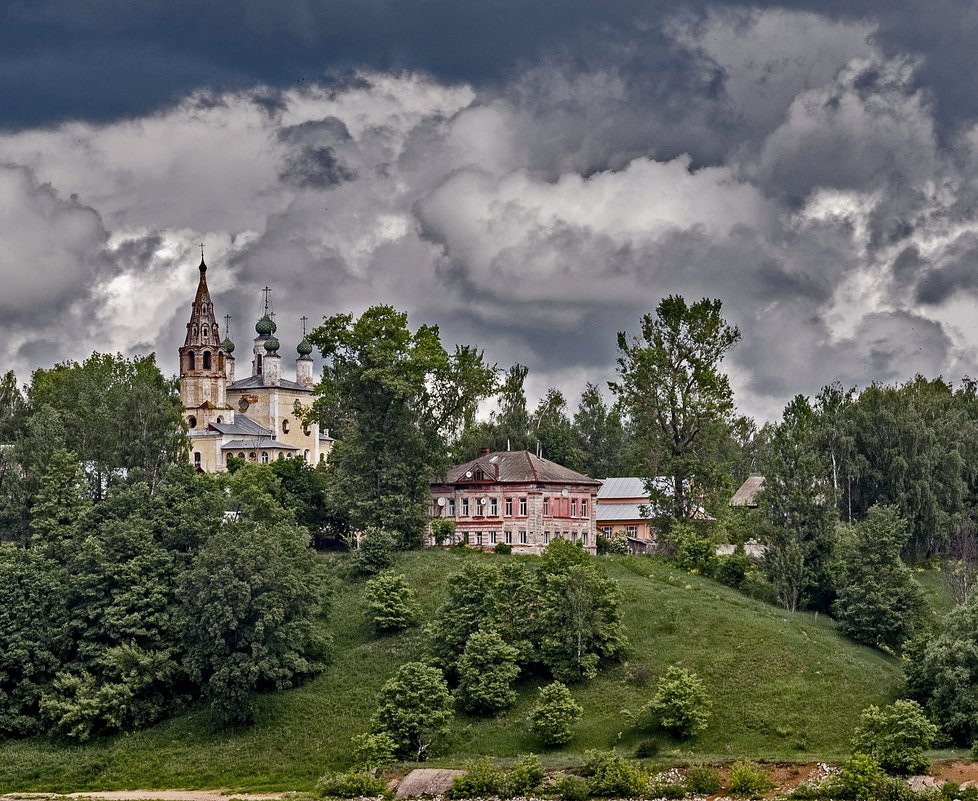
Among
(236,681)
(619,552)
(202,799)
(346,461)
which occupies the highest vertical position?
(346,461)

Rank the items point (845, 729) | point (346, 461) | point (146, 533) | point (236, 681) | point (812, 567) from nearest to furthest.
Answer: point (845, 729) → point (236, 681) → point (146, 533) → point (812, 567) → point (346, 461)

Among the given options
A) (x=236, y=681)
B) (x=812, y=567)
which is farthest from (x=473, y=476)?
(x=236, y=681)

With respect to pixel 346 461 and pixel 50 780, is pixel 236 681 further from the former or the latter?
pixel 346 461

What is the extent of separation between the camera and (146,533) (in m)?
62.2

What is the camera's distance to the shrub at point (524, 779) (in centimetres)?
Answer: 4775

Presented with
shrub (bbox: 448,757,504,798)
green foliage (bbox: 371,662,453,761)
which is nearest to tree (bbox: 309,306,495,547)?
green foliage (bbox: 371,662,453,761)

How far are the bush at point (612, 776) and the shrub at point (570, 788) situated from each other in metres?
0.30

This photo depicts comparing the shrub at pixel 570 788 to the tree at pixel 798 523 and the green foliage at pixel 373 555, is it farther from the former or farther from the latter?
the green foliage at pixel 373 555

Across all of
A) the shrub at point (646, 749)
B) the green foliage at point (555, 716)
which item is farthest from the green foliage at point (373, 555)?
the shrub at point (646, 749)

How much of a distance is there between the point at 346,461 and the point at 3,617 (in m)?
20.8

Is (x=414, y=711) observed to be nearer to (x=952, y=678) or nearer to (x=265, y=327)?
(x=952, y=678)

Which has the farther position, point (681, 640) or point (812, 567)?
point (812, 567)

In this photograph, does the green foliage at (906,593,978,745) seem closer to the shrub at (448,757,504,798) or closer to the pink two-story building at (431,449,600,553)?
the shrub at (448,757,504,798)

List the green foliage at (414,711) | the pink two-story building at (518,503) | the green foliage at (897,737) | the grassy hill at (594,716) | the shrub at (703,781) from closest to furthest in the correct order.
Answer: the shrub at (703,781) < the green foliage at (897,737) < the grassy hill at (594,716) < the green foliage at (414,711) < the pink two-story building at (518,503)
